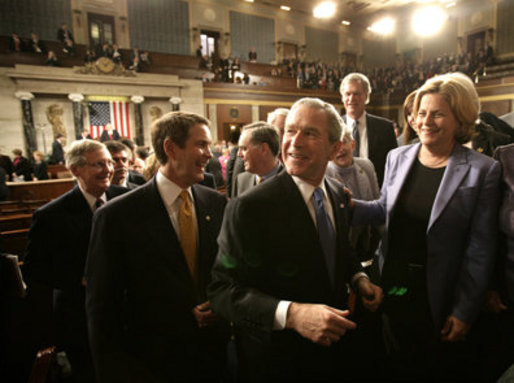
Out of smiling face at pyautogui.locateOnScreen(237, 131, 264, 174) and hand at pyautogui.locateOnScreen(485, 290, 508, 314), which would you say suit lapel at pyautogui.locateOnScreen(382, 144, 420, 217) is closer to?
hand at pyautogui.locateOnScreen(485, 290, 508, 314)

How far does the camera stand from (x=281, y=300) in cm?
116

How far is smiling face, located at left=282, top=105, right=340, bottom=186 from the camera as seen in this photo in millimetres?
1301

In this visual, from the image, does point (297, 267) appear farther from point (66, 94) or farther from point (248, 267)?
point (66, 94)

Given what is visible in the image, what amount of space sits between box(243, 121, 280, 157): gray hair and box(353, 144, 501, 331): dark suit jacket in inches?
51.6

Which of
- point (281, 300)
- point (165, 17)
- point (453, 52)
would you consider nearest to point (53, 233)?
point (281, 300)

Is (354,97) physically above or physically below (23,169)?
above

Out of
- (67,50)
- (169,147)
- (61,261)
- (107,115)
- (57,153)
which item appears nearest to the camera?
A: (169,147)

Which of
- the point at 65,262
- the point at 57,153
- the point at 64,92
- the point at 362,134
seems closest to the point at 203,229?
the point at 65,262

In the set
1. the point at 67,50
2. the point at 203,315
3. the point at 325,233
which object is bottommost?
the point at 203,315

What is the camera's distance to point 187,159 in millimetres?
1595

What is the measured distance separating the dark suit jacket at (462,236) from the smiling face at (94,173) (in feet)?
6.54

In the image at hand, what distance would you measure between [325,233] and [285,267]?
230 mm

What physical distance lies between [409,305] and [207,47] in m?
17.3

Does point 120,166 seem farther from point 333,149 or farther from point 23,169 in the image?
point 23,169
